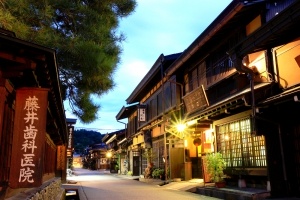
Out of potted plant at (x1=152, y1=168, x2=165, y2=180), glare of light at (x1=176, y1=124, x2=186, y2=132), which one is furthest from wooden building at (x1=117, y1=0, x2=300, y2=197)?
potted plant at (x1=152, y1=168, x2=165, y2=180)

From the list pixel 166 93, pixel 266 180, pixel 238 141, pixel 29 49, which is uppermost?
pixel 166 93

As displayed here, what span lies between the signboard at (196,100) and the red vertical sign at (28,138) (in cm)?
1187

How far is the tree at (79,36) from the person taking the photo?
11.3 meters

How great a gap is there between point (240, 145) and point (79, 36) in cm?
881

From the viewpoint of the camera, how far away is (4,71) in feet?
18.5

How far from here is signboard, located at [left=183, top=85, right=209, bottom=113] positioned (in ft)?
57.2

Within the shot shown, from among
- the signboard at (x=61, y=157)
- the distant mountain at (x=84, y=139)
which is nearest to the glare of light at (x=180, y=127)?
the signboard at (x=61, y=157)

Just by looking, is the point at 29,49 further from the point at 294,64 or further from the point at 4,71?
the point at 294,64

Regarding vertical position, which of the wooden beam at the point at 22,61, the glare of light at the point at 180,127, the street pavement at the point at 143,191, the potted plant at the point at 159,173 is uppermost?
the glare of light at the point at 180,127

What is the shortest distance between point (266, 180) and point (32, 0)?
11.6 meters

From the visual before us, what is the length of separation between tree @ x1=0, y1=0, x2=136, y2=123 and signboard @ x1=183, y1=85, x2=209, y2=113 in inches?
214

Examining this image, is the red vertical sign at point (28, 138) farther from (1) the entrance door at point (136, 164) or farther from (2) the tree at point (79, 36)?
(1) the entrance door at point (136, 164)

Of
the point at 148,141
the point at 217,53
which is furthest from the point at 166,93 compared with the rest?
the point at 217,53

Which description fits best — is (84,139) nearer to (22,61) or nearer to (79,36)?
(79,36)
